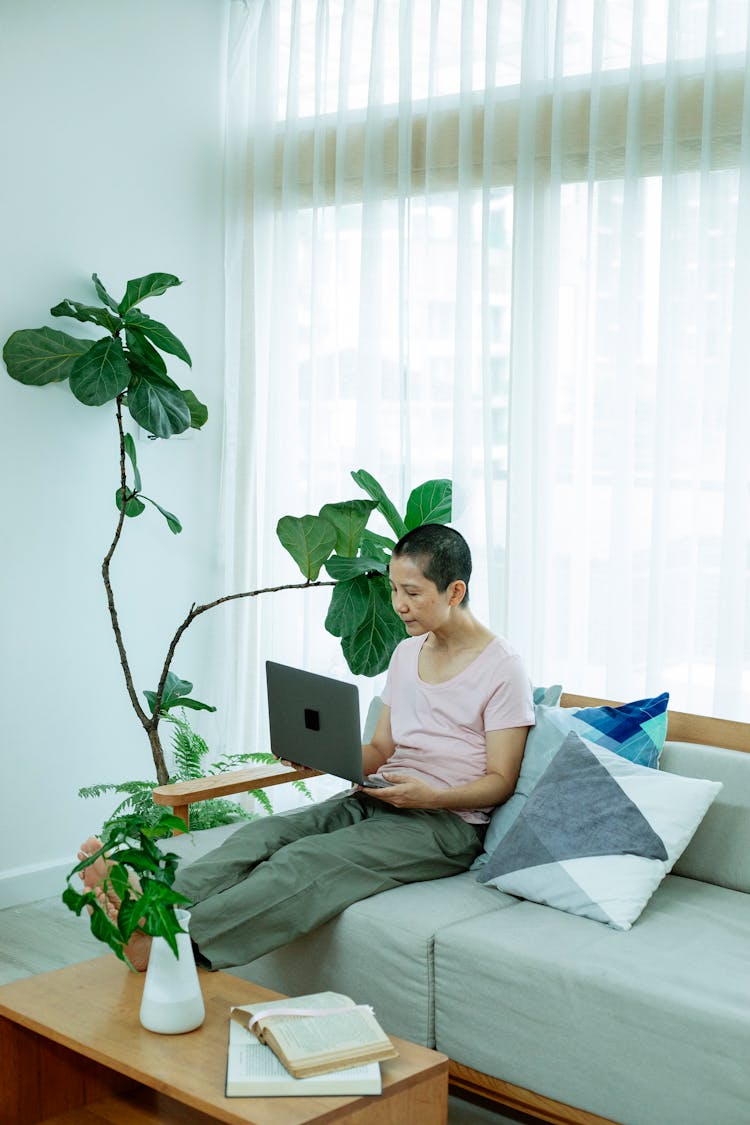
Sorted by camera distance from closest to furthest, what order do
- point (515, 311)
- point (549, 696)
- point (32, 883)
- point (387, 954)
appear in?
point (387, 954) < point (549, 696) < point (515, 311) < point (32, 883)

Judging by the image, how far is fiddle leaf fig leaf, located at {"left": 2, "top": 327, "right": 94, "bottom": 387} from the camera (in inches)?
142

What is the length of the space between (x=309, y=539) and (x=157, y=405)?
667 mm

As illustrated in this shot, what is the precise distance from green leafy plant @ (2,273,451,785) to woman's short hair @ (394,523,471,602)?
0.48 metres

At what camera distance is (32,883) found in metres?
3.82

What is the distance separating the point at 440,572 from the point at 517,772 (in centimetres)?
49

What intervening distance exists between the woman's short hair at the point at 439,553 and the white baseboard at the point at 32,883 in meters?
1.77

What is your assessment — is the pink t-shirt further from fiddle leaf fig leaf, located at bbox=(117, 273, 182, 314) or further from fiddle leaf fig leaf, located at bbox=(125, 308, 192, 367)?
fiddle leaf fig leaf, located at bbox=(117, 273, 182, 314)

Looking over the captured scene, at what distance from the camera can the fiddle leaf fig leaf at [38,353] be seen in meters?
3.62

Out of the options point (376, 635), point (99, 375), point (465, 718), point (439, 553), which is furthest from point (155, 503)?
point (465, 718)

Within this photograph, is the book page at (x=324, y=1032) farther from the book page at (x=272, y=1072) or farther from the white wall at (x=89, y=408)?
the white wall at (x=89, y=408)

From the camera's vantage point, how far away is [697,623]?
10.7 feet

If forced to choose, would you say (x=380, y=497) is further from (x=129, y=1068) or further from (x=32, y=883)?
(x=129, y=1068)

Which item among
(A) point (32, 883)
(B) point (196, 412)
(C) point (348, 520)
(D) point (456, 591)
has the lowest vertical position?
(A) point (32, 883)

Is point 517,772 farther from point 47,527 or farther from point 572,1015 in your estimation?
point 47,527
